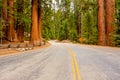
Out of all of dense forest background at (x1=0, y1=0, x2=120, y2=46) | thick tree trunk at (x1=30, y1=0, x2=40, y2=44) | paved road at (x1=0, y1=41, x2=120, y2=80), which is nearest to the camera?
paved road at (x1=0, y1=41, x2=120, y2=80)

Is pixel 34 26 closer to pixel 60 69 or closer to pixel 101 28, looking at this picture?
pixel 101 28

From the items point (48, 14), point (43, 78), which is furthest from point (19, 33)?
point (43, 78)

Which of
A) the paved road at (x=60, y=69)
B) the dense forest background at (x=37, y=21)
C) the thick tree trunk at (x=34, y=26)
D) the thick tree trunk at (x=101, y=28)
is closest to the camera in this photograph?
the paved road at (x=60, y=69)

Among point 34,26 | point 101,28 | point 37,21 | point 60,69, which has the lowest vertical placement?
point 60,69

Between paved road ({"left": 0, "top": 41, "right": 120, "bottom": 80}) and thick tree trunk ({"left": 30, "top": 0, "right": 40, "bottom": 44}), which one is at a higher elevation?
thick tree trunk ({"left": 30, "top": 0, "right": 40, "bottom": 44})

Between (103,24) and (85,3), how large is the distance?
9654 millimetres

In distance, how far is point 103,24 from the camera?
3956cm

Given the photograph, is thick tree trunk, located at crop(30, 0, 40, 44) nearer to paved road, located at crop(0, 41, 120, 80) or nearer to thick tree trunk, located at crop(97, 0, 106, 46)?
thick tree trunk, located at crop(97, 0, 106, 46)

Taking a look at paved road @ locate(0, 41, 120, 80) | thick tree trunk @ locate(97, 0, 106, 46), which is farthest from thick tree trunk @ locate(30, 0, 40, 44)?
paved road @ locate(0, 41, 120, 80)

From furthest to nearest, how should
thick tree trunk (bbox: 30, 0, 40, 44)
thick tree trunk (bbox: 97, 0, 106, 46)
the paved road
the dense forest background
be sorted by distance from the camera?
thick tree trunk (bbox: 97, 0, 106, 46) < thick tree trunk (bbox: 30, 0, 40, 44) < the dense forest background < the paved road

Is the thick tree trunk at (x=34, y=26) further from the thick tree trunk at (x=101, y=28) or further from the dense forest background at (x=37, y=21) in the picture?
the thick tree trunk at (x=101, y=28)

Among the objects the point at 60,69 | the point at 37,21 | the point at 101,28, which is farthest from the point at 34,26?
the point at 60,69

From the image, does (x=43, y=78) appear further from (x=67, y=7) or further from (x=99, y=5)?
(x=67, y=7)

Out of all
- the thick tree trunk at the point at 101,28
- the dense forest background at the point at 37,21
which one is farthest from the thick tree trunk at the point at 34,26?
the thick tree trunk at the point at 101,28
